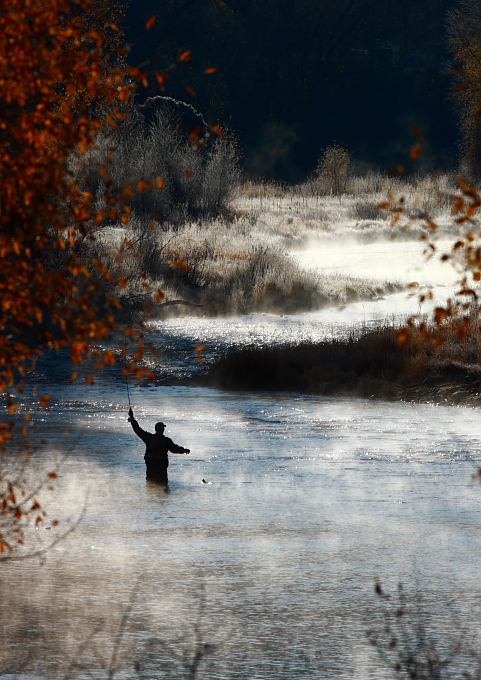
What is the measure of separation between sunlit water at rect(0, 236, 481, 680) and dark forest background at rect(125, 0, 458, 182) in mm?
49179

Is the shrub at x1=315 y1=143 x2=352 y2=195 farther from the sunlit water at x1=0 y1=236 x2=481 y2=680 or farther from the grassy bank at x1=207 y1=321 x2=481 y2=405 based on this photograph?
the sunlit water at x1=0 y1=236 x2=481 y2=680

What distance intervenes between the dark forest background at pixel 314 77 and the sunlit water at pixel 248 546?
161ft

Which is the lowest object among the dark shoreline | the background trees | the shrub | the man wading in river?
the dark shoreline

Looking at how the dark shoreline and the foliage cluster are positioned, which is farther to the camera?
the foliage cluster

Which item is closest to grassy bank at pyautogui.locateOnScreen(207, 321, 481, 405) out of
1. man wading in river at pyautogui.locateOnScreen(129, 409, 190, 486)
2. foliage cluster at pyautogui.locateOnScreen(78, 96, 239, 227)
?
man wading in river at pyautogui.locateOnScreen(129, 409, 190, 486)

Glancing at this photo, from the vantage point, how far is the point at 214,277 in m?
31.5

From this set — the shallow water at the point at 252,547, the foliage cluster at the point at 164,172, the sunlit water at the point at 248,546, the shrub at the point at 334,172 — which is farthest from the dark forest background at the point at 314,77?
the shallow water at the point at 252,547

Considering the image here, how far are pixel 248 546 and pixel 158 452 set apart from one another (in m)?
2.59

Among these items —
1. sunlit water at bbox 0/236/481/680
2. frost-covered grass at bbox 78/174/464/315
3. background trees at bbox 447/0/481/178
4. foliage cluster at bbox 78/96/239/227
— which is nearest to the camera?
sunlit water at bbox 0/236/481/680

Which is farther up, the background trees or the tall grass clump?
the background trees

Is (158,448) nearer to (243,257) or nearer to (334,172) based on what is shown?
(243,257)

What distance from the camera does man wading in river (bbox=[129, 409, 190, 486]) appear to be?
12.8 meters

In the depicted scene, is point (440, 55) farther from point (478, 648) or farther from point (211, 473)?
point (478, 648)

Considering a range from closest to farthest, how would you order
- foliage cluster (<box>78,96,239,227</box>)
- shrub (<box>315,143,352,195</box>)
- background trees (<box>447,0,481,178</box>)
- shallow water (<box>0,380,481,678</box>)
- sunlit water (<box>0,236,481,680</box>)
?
sunlit water (<box>0,236,481,680</box>), shallow water (<box>0,380,481,678</box>), foliage cluster (<box>78,96,239,227</box>), background trees (<box>447,0,481,178</box>), shrub (<box>315,143,352,195</box>)
